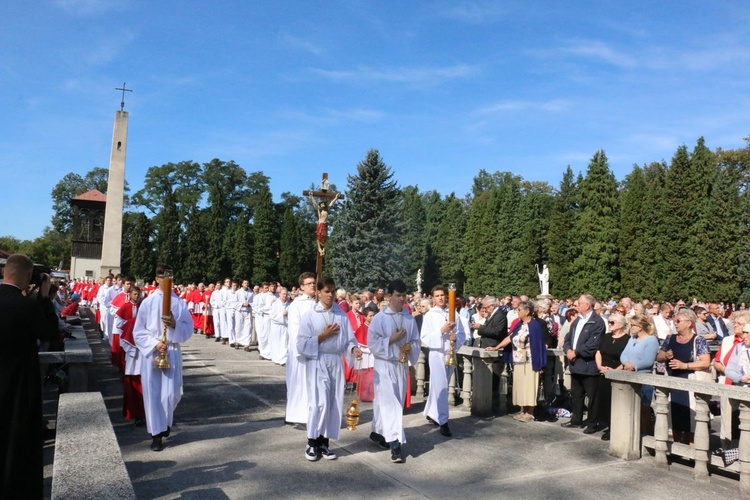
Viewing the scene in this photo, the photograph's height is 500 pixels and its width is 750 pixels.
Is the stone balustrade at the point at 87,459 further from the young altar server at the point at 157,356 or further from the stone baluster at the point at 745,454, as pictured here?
the stone baluster at the point at 745,454

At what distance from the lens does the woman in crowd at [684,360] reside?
7.95 m

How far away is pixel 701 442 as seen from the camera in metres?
6.99

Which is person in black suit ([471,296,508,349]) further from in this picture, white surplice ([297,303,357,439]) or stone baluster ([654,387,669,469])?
white surplice ([297,303,357,439])

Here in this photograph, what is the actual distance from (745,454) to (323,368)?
4.52 metres

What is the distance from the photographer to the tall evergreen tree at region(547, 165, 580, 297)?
1673 inches

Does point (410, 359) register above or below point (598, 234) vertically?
below

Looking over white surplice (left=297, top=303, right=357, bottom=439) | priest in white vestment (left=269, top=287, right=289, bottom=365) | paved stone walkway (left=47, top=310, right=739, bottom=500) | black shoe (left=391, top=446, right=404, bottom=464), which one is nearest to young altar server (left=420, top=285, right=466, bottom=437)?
paved stone walkway (left=47, top=310, right=739, bottom=500)

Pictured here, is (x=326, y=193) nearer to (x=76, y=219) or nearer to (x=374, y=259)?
(x=374, y=259)

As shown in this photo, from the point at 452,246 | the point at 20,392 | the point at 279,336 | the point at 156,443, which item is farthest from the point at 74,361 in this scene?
the point at 452,246

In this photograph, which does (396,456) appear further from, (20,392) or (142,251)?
(142,251)

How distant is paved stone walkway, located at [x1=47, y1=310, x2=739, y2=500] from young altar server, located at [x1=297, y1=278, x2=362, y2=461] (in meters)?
0.32

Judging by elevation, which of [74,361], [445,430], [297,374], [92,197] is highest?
[92,197]

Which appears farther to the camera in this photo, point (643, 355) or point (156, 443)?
point (643, 355)

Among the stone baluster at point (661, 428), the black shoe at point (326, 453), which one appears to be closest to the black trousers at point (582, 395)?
the stone baluster at point (661, 428)
